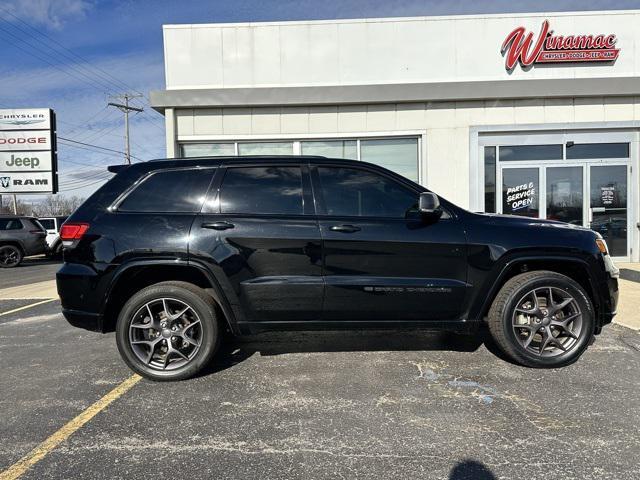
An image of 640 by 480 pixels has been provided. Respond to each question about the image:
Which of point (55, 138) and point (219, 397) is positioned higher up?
point (55, 138)

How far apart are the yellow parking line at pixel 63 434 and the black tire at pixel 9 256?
1464 centimetres

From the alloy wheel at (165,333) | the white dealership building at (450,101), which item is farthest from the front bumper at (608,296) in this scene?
the white dealership building at (450,101)

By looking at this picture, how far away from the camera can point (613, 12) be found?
10.1 meters

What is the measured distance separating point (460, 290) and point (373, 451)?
65.4 inches

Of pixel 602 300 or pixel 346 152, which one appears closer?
pixel 602 300

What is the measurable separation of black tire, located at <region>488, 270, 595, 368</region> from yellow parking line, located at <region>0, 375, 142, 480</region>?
3212mm

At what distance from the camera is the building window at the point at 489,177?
33.9 ft

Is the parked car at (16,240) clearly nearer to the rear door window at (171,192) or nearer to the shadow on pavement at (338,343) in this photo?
the shadow on pavement at (338,343)

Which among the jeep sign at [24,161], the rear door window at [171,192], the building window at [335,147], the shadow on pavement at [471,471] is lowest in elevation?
the shadow on pavement at [471,471]

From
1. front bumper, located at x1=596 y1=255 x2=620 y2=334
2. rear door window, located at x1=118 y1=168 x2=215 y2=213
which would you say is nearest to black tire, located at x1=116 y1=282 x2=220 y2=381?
rear door window, located at x1=118 y1=168 x2=215 y2=213

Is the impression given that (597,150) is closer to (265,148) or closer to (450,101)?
(450,101)

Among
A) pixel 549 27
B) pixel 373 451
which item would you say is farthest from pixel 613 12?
pixel 373 451

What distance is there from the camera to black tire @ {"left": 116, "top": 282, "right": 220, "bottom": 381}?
3809 mm

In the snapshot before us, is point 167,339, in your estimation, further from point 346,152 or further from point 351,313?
point 346,152
